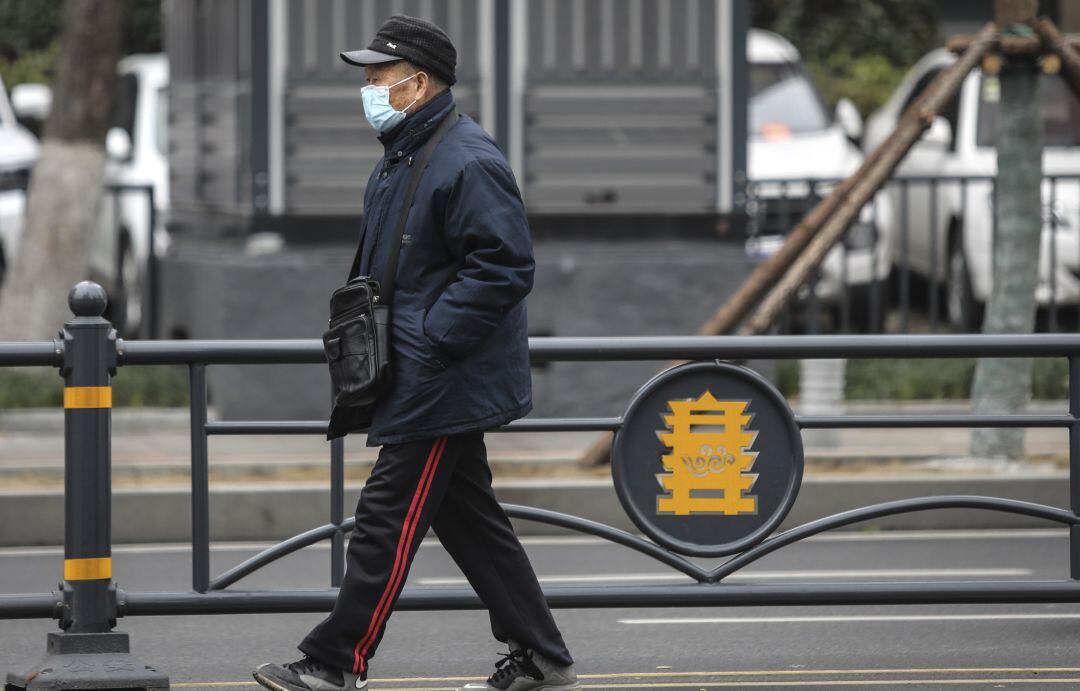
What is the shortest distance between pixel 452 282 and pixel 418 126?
1.48 ft

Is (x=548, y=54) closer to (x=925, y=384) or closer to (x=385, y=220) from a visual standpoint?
(x=925, y=384)

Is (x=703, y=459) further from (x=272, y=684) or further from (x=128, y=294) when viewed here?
(x=128, y=294)

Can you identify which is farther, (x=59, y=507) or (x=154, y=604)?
(x=59, y=507)

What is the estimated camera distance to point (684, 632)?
7.21 meters

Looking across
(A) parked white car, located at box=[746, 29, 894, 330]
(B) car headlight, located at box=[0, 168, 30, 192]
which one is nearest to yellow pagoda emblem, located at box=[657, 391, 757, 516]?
(A) parked white car, located at box=[746, 29, 894, 330]

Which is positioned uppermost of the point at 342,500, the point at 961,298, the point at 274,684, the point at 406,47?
the point at 406,47

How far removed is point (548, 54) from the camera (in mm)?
12305

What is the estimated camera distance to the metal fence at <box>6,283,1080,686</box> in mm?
5902

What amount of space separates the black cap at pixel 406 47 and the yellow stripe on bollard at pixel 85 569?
5.54 ft

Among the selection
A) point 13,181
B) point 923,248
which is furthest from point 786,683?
point 13,181

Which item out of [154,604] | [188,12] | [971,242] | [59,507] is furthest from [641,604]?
[188,12]

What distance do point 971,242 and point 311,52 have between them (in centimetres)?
463

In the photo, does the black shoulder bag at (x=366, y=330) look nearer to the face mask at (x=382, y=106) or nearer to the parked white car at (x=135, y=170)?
the face mask at (x=382, y=106)

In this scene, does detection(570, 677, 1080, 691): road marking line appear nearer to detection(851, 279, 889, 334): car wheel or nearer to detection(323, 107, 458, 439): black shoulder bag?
detection(323, 107, 458, 439): black shoulder bag
